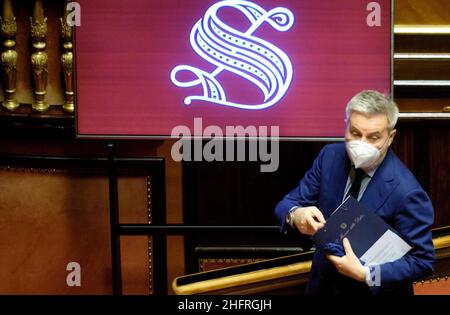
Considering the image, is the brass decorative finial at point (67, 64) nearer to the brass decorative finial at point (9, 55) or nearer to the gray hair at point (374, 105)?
the brass decorative finial at point (9, 55)

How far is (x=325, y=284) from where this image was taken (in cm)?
201

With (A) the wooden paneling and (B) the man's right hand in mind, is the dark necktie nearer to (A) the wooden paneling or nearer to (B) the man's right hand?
(B) the man's right hand

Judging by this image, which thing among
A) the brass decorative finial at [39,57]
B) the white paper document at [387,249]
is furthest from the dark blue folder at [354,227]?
the brass decorative finial at [39,57]

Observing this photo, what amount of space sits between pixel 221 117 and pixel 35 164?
3.69 feet

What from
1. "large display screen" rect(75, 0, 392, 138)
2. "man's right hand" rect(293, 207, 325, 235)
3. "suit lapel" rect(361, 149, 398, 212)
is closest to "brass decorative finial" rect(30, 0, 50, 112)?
"large display screen" rect(75, 0, 392, 138)

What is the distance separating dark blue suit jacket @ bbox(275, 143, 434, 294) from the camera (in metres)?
1.79

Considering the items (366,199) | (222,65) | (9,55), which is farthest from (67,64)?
(366,199)

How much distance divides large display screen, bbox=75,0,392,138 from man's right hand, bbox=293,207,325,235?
61 cm

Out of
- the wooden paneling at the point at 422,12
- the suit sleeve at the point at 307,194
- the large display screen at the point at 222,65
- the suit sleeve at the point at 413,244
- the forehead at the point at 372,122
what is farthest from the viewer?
the wooden paneling at the point at 422,12

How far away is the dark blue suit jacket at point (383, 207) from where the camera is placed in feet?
5.87

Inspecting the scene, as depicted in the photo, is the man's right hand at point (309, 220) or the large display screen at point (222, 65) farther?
the large display screen at point (222, 65)
